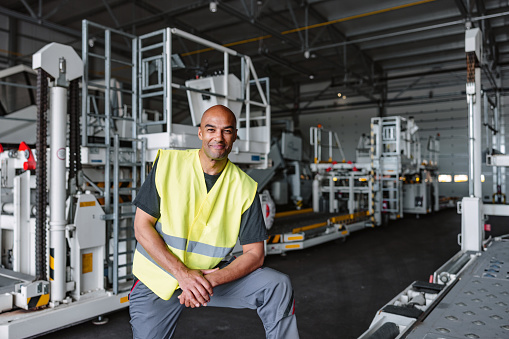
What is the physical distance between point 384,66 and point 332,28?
6123mm

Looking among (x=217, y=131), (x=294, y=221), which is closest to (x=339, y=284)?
(x=294, y=221)

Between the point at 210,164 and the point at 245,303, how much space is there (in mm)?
817

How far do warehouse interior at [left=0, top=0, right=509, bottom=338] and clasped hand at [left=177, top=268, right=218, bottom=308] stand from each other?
1.11 metres

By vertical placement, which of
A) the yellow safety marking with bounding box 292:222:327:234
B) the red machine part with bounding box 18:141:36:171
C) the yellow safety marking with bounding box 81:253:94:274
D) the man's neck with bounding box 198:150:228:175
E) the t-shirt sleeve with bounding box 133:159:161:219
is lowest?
the yellow safety marking with bounding box 292:222:327:234

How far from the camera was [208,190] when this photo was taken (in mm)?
2334

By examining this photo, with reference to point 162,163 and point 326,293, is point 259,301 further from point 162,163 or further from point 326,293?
point 326,293

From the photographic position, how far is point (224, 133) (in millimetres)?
2258

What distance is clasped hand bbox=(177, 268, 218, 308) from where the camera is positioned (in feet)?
6.66

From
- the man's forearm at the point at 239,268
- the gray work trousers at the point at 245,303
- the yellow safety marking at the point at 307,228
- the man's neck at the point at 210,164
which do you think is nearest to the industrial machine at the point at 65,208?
the gray work trousers at the point at 245,303

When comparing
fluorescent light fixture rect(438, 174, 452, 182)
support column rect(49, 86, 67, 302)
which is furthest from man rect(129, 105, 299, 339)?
fluorescent light fixture rect(438, 174, 452, 182)

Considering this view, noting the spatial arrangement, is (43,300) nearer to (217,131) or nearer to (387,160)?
(217,131)

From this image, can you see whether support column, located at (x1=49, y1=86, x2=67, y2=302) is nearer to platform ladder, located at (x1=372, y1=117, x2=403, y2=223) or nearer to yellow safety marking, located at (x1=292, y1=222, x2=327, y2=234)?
yellow safety marking, located at (x1=292, y1=222, x2=327, y2=234)

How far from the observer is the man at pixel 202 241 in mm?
2119

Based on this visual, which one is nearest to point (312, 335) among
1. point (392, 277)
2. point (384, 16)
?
point (392, 277)
